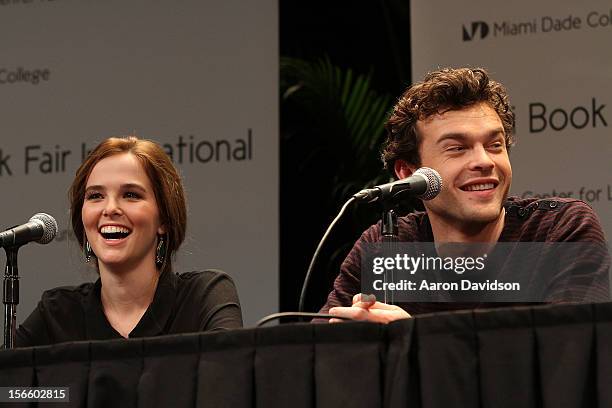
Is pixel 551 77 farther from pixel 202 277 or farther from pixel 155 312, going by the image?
pixel 155 312

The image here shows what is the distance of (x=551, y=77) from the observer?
406 cm

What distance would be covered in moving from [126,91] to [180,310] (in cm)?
181

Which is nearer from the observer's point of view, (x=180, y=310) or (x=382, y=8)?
(x=180, y=310)

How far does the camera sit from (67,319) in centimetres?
312

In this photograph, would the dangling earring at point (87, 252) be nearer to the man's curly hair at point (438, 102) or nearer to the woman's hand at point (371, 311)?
the man's curly hair at point (438, 102)

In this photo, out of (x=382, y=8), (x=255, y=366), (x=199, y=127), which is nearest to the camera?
(x=255, y=366)

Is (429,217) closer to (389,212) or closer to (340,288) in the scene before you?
(340,288)

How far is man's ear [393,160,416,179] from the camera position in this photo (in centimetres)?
317

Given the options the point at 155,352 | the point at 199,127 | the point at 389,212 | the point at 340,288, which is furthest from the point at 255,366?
the point at 199,127

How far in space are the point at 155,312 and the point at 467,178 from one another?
89 cm

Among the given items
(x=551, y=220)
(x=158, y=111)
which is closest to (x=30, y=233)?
(x=551, y=220)

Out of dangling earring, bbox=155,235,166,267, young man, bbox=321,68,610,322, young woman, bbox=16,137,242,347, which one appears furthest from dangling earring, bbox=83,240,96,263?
young man, bbox=321,68,610,322

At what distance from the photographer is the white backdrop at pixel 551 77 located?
156 inches

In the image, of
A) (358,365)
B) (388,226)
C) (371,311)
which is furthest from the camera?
(388,226)
